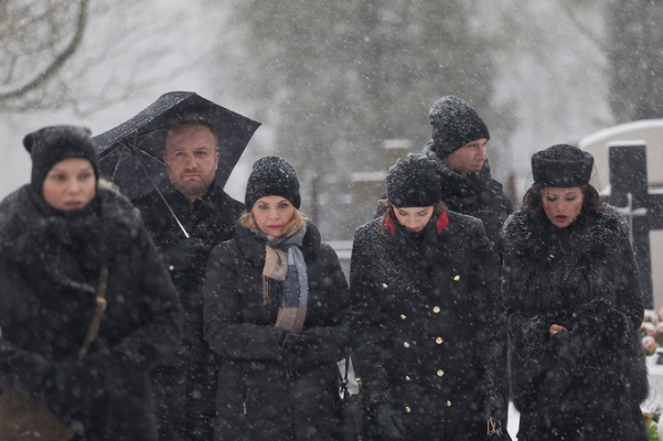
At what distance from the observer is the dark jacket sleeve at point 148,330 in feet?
9.92

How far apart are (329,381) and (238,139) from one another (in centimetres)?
152

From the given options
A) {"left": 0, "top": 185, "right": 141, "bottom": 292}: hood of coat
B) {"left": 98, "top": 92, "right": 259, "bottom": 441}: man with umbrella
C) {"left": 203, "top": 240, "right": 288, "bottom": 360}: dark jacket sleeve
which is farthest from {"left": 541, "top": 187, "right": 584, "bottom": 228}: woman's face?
{"left": 0, "top": 185, "right": 141, "bottom": 292}: hood of coat

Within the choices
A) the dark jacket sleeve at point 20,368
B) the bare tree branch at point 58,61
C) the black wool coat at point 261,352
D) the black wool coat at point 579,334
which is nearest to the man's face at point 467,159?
the black wool coat at point 579,334

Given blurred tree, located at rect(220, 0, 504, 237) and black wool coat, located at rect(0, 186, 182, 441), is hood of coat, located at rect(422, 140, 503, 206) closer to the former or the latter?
black wool coat, located at rect(0, 186, 182, 441)

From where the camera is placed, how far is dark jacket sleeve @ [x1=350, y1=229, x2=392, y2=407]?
3.99m

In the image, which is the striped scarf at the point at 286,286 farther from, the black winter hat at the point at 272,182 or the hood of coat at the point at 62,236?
the hood of coat at the point at 62,236

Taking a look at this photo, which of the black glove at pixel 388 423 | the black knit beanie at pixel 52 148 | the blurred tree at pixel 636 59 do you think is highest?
the blurred tree at pixel 636 59

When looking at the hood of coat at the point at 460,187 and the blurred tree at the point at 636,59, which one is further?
the blurred tree at the point at 636,59

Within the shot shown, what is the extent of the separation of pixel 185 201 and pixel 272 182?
63 cm

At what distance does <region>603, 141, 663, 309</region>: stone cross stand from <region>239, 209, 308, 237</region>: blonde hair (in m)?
4.48

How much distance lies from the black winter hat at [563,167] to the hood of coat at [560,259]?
0.65ft

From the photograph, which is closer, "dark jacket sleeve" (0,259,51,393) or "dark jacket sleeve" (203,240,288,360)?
"dark jacket sleeve" (0,259,51,393)

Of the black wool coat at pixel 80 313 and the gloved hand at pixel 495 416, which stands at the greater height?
the black wool coat at pixel 80 313

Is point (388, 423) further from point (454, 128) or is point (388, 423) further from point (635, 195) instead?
point (635, 195)
